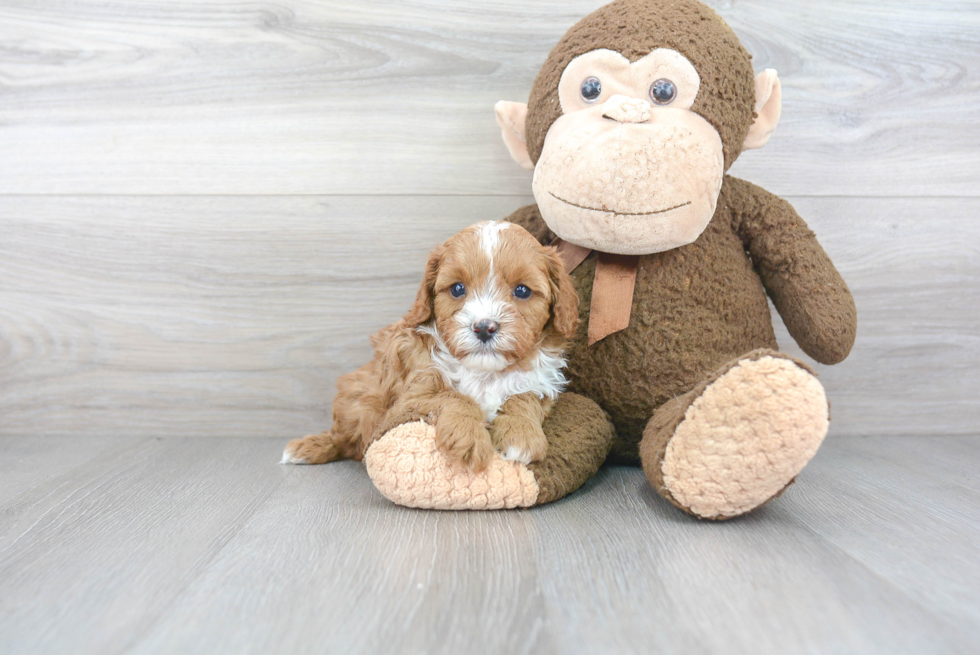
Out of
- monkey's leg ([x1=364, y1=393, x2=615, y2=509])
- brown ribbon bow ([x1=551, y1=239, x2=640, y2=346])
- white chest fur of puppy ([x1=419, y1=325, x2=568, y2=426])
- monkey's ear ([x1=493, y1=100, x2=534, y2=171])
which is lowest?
monkey's leg ([x1=364, y1=393, x2=615, y2=509])

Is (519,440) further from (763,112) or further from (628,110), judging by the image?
(763,112)

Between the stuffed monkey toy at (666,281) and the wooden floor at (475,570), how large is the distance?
0.29 ft

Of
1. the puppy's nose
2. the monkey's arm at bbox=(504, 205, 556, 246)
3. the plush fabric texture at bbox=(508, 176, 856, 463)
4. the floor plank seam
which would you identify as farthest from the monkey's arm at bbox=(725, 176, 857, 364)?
the floor plank seam

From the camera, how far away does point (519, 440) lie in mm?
1117

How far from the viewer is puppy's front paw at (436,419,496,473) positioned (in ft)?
3.51

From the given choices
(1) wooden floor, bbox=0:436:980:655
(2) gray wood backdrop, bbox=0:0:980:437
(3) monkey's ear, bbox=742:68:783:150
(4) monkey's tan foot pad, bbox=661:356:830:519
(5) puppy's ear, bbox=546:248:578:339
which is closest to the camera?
(1) wooden floor, bbox=0:436:980:655

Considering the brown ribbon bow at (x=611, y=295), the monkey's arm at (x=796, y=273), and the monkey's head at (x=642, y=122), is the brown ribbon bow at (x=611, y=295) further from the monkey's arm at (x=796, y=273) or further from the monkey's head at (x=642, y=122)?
the monkey's arm at (x=796, y=273)

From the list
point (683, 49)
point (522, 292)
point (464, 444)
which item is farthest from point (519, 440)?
point (683, 49)

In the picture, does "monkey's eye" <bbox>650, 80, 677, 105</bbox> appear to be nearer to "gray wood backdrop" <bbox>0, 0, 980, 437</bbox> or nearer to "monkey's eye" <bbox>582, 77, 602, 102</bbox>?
"monkey's eye" <bbox>582, 77, 602, 102</bbox>

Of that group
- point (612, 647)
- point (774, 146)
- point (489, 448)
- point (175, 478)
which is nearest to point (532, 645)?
point (612, 647)

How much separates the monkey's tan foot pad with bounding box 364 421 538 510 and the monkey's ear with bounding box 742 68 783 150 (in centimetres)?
76

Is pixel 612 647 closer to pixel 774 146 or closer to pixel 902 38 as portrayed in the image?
pixel 774 146

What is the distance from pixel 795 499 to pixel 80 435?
1616 millimetres

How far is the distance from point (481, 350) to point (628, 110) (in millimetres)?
474
